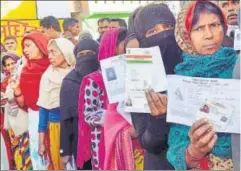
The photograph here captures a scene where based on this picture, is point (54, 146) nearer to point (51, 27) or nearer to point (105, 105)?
point (105, 105)

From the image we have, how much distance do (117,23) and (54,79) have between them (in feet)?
2.02

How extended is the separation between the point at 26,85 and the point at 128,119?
0.99 meters

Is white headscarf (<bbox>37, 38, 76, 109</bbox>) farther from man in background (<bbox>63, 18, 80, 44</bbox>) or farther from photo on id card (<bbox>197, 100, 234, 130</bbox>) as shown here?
photo on id card (<bbox>197, 100, 234, 130</bbox>)

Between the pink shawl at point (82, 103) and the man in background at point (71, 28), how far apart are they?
0.96ft

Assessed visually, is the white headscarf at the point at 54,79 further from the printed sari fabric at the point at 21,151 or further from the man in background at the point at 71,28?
the printed sari fabric at the point at 21,151

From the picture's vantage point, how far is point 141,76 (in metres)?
3.07

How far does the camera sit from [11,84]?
3.91 m

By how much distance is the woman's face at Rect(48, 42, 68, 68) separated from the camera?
357 centimetres

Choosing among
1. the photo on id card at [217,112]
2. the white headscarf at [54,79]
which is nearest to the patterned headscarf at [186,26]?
the photo on id card at [217,112]

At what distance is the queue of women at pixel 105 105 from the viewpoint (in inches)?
111

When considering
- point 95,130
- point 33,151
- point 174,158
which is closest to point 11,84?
point 33,151

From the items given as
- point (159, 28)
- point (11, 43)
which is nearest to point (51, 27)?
point (11, 43)

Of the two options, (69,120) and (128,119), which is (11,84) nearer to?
(69,120)

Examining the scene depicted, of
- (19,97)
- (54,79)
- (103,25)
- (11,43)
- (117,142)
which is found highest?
(103,25)
